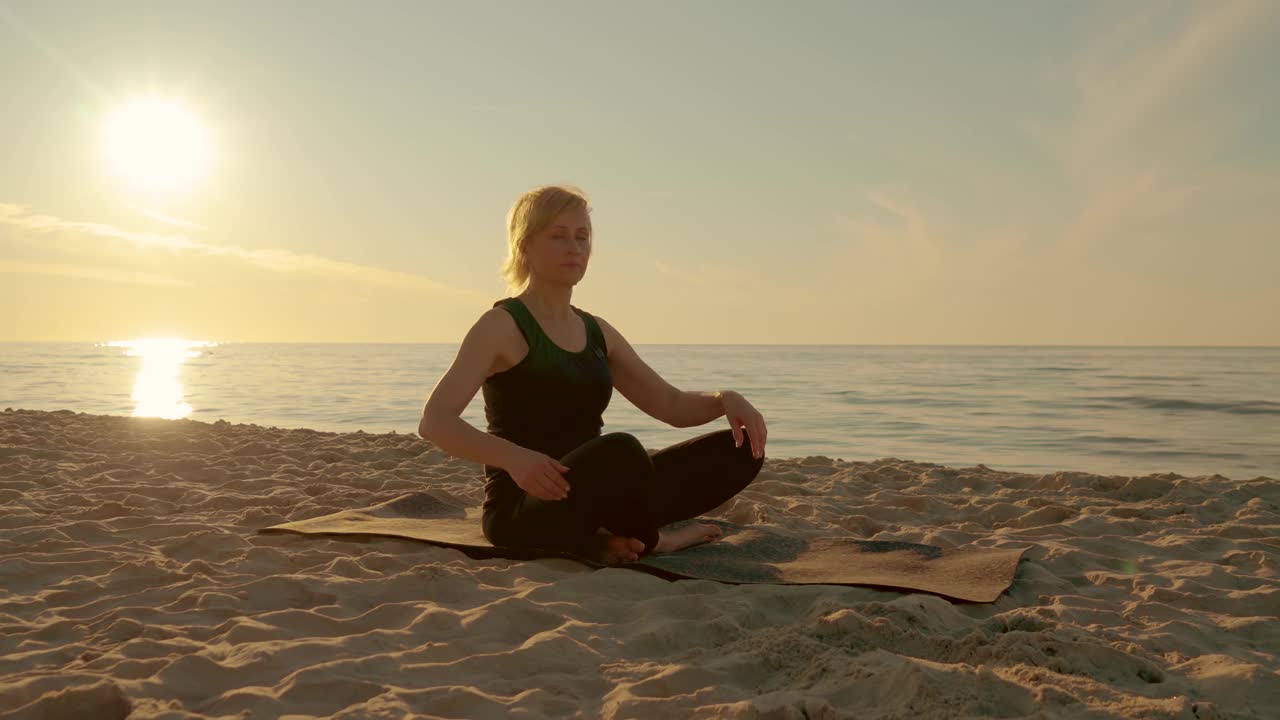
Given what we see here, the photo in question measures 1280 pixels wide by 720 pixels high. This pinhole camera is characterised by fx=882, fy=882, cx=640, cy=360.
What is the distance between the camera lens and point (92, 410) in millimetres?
14297

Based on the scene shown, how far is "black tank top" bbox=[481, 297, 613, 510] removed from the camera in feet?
10.9

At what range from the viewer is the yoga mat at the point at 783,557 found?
3123mm

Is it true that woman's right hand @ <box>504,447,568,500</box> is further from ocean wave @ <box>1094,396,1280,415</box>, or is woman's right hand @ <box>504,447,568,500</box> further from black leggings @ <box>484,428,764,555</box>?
ocean wave @ <box>1094,396,1280,415</box>

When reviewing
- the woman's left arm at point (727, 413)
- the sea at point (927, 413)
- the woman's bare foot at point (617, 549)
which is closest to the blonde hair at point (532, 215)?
the woman's left arm at point (727, 413)

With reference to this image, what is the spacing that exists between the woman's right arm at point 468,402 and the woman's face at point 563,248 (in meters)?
0.25

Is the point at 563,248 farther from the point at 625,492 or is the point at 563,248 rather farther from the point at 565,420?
the point at 625,492

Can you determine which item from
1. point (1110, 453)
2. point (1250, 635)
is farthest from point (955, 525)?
point (1110, 453)

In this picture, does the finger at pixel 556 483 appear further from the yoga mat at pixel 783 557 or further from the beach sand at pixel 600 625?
the yoga mat at pixel 783 557

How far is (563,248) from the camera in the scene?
3.31 meters

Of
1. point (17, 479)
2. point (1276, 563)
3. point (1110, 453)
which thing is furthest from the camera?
point (1110, 453)

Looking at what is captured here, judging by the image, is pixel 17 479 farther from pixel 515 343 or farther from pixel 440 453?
pixel 515 343

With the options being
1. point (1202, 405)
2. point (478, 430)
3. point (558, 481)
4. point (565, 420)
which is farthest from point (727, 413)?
point (1202, 405)

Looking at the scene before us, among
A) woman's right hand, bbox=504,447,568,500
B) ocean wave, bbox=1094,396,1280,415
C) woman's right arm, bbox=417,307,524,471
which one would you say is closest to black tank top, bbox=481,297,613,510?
woman's right arm, bbox=417,307,524,471

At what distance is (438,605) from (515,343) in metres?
0.96
